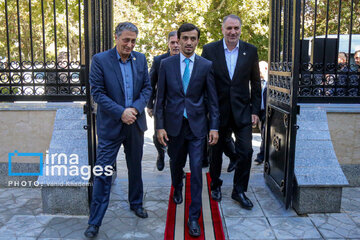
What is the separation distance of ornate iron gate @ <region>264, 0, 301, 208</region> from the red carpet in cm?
87

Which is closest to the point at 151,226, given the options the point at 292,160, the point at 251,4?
the point at 292,160

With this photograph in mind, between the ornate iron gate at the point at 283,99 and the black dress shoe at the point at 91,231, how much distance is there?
7.11 ft

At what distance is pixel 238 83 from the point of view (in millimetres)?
4562

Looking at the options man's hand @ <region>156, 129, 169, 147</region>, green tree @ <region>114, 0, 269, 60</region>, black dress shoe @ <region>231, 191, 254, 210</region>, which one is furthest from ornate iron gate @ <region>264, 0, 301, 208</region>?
green tree @ <region>114, 0, 269, 60</region>

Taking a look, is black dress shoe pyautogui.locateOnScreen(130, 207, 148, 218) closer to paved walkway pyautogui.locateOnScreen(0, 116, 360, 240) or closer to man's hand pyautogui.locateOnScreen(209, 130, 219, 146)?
paved walkway pyautogui.locateOnScreen(0, 116, 360, 240)

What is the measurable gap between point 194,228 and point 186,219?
505mm

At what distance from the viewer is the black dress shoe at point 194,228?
3.87 m

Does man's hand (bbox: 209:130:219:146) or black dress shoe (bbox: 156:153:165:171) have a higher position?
man's hand (bbox: 209:130:219:146)

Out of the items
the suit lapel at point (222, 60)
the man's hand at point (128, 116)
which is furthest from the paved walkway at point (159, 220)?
the suit lapel at point (222, 60)

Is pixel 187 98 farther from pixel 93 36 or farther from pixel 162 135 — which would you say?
pixel 93 36

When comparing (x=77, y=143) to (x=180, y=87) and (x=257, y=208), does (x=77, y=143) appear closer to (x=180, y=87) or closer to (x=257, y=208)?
(x=180, y=87)

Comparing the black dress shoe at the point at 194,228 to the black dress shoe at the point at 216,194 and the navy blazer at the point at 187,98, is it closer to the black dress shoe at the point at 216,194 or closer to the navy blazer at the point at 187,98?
the navy blazer at the point at 187,98

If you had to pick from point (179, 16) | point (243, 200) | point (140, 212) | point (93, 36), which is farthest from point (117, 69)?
point (179, 16)

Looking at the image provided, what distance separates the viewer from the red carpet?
3.93 metres
